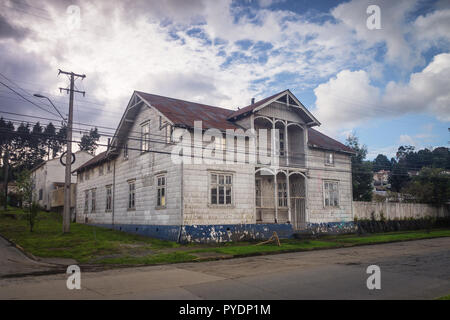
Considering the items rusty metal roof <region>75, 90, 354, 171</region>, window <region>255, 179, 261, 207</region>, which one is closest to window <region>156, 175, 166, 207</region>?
rusty metal roof <region>75, 90, 354, 171</region>

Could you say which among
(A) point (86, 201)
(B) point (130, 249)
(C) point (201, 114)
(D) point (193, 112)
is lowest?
(B) point (130, 249)

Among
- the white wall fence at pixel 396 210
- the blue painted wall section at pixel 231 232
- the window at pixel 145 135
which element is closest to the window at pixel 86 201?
the window at pixel 145 135

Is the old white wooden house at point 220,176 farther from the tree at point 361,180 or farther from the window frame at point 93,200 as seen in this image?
the tree at point 361,180

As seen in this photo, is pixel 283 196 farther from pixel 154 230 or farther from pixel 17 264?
pixel 17 264

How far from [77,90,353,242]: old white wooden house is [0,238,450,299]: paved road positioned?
7.19 meters

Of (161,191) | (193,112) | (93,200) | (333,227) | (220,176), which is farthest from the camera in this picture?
(93,200)

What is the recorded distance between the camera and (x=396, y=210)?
31094 millimetres

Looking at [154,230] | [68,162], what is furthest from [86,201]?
[154,230]

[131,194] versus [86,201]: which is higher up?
[131,194]

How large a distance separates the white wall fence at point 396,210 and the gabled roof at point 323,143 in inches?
169

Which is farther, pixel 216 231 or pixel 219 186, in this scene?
pixel 219 186

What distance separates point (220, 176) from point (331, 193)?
32.2ft

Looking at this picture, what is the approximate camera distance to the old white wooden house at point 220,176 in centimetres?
1920

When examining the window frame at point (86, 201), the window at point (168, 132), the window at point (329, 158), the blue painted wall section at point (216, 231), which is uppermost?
the window at point (168, 132)
